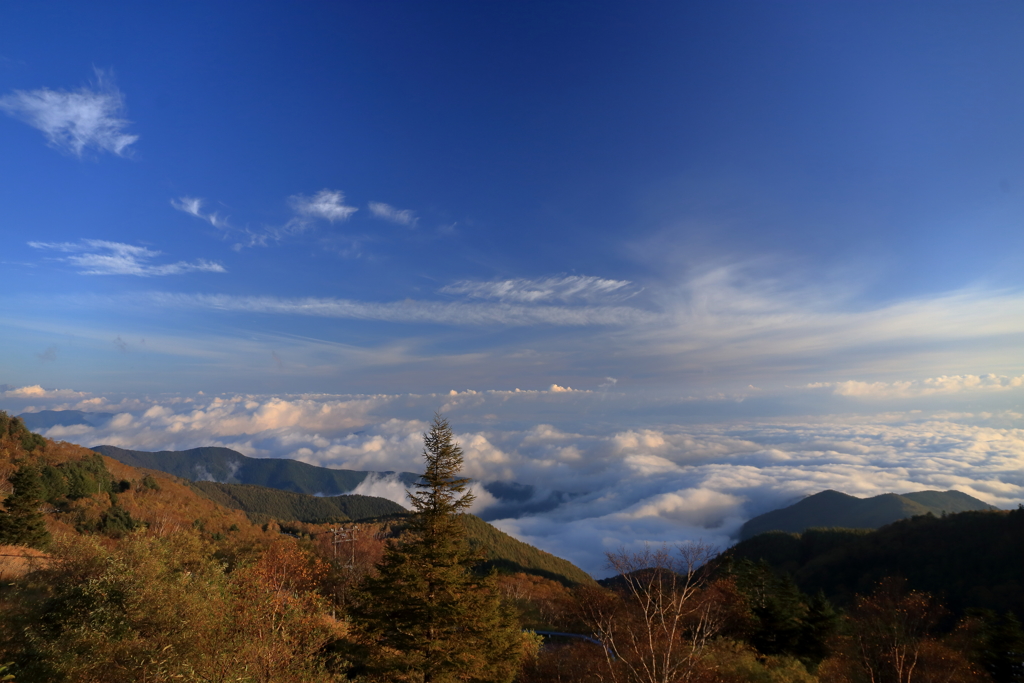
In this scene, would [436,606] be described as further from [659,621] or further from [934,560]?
[934,560]

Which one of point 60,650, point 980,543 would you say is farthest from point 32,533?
point 980,543

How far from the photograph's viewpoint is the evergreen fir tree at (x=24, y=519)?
119ft

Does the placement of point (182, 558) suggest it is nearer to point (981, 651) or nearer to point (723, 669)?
point (723, 669)

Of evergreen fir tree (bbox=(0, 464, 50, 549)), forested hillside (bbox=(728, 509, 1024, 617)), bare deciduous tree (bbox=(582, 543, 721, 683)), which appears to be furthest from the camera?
forested hillside (bbox=(728, 509, 1024, 617))

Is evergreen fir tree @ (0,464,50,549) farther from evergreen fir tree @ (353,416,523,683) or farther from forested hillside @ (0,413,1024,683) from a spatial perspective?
evergreen fir tree @ (353,416,523,683)

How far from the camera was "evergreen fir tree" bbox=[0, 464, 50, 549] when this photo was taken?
36125 mm

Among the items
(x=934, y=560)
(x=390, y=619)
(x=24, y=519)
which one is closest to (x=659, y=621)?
(x=390, y=619)

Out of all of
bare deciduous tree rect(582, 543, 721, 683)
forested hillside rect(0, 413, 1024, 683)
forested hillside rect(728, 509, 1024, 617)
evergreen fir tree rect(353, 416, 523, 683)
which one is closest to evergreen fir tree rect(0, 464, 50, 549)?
forested hillside rect(0, 413, 1024, 683)

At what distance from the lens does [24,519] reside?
37250 mm

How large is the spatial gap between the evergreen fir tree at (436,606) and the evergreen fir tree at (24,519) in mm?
33077

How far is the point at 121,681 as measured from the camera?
1170cm

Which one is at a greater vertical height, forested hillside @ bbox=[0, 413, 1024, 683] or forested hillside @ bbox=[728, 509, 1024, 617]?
forested hillside @ bbox=[0, 413, 1024, 683]

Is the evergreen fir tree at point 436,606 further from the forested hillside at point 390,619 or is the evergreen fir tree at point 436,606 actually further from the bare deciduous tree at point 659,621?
the bare deciduous tree at point 659,621

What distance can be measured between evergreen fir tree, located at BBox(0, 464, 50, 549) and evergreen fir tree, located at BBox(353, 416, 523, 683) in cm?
3308
